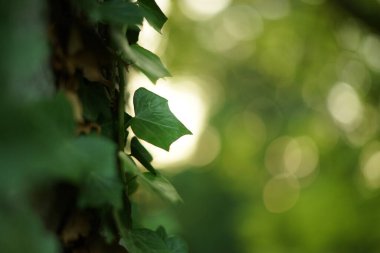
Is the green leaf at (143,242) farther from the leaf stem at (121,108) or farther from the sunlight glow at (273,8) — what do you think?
the sunlight glow at (273,8)

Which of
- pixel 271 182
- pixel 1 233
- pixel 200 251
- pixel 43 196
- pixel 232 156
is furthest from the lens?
pixel 200 251

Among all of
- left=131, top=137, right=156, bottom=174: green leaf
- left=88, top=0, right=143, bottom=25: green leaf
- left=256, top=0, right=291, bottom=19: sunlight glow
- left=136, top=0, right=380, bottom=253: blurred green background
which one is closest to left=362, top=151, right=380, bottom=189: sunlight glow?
left=136, top=0, right=380, bottom=253: blurred green background

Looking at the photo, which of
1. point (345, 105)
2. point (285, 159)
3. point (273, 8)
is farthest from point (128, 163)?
point (285, 159)

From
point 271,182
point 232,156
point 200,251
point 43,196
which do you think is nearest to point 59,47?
point 43,196

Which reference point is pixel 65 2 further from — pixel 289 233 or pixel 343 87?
pixel 343 87

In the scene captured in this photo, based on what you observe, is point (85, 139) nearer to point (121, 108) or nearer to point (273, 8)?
point (121, 108)

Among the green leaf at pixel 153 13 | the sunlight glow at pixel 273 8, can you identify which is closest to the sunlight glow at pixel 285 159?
the sunlight glow at pixel 273 8

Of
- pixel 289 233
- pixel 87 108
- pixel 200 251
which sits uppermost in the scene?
pixel 200 251
